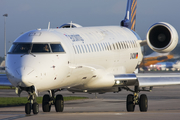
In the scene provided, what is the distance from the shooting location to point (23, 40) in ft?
55.7

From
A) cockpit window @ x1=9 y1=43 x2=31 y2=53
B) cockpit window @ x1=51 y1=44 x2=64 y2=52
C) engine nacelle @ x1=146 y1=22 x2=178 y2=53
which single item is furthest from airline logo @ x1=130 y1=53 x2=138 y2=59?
cockpit window @ x1=9 y1=43 x2=31 y2=53

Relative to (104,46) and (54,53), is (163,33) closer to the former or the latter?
(104,46)

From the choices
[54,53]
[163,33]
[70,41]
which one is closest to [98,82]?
[70,41]

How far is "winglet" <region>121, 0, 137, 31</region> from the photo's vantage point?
2844cm

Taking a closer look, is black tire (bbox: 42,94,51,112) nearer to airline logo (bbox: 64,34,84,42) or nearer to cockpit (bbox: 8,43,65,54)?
airline logo (bbox: 64,34,84,42)

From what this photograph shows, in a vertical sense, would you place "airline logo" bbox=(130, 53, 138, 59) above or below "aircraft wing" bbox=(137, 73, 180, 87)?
above

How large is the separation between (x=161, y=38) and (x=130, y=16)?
6790mm

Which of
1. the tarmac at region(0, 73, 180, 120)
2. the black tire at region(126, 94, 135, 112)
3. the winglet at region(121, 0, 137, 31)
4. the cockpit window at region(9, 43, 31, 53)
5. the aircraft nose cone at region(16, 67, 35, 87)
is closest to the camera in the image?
the aircraft nose cone at region(16, 67, 35, 87)

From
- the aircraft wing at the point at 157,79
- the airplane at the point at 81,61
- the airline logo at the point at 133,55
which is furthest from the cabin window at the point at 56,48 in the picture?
the airline logo at the point at 133,55

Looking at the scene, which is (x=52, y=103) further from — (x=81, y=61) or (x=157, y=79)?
(x=157, y=79)

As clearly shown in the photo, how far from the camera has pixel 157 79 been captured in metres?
20.8

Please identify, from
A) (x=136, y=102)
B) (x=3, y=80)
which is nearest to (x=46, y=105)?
(x=3, y=80)

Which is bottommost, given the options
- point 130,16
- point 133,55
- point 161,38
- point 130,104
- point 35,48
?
point 130,104

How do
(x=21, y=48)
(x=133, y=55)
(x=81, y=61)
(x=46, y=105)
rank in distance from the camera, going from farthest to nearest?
1. (x=133, y=55)
2. (x=46, y=105)
3. (x=81, y=61)
4. (x=21, y=48)
